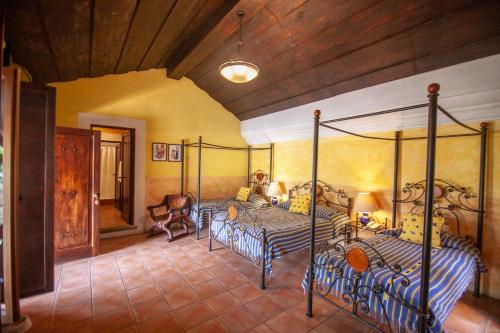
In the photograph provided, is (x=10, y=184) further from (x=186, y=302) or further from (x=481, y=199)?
(x=481, y=199)

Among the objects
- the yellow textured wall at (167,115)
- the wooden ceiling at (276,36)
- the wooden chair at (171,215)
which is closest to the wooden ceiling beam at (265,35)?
the wooden ceiling at (276,36)

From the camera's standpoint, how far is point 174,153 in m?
5.45

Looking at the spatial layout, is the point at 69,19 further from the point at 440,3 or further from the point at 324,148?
the point at 324,148

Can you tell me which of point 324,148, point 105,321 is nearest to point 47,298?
point 105,321

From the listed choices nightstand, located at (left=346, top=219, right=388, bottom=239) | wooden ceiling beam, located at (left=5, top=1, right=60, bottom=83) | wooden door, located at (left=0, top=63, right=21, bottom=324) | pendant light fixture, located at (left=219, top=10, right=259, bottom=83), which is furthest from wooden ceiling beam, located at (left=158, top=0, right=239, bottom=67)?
nightstand, located at (left=346, top=219, right=388, bottom=239)

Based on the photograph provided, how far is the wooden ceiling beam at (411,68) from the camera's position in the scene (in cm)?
251

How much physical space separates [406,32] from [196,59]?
10.7 feet

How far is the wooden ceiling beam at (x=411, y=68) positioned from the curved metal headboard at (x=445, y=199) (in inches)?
60.8

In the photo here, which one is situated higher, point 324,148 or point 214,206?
point 324,148

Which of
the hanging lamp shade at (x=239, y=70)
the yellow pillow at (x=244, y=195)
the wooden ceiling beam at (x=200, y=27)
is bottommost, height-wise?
the yellow pillow at (x=244, y=195)

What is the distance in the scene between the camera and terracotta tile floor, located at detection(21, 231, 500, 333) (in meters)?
2.24

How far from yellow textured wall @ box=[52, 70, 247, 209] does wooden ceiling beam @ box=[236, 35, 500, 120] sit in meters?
2.22

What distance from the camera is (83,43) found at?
9.82 feet

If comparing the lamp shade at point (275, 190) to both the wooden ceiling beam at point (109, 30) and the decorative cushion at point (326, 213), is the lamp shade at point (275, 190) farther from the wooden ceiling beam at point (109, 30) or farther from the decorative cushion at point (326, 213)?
the wooden ceiling beam at point (109, 30)
